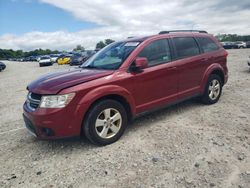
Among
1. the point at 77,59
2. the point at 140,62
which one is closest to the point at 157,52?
the point at 140,62

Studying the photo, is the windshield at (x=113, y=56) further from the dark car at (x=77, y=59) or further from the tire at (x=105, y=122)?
the dark car at (x=77, y=59)

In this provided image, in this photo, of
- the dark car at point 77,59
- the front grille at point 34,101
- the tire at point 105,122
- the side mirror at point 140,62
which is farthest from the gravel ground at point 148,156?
the dark car at point 77,59

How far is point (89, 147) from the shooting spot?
3.80 m

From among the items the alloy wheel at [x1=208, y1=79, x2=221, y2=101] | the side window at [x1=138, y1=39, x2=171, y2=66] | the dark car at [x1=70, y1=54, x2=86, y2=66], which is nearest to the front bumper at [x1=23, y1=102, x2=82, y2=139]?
Result: the side window at [x1=138, y1=39, x2=171, y2=66]

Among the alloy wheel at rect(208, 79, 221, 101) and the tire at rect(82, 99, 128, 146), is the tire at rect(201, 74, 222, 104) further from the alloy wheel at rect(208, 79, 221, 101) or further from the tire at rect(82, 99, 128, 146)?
the tire at rect(82, 99, 128, 146)

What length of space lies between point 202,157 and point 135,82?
1623 mm

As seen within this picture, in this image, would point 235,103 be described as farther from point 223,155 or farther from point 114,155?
point 114,155

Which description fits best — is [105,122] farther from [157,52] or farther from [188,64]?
[188,64]

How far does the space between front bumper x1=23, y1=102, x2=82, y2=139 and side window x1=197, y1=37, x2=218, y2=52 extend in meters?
3.49

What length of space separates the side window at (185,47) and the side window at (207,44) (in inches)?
9.1

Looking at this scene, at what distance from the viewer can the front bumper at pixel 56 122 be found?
3.38 metres

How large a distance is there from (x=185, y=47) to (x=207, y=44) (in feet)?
2.99

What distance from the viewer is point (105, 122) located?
3.75 m

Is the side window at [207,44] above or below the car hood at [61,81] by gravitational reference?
above
